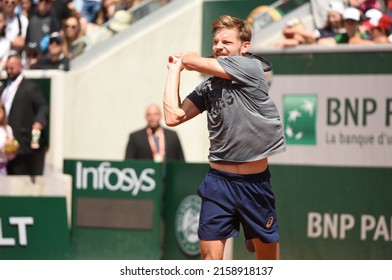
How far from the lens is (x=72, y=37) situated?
1438cm

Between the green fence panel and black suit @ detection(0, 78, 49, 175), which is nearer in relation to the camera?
the green fence panel

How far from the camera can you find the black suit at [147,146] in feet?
41.1

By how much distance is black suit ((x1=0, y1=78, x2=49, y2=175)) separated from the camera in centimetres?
1259

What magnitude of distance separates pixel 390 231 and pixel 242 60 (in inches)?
154

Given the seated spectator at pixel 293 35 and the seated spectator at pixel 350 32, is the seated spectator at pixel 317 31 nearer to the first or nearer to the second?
the seated spectator at pixel 293 35

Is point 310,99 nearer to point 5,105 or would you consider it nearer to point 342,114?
point 342,114

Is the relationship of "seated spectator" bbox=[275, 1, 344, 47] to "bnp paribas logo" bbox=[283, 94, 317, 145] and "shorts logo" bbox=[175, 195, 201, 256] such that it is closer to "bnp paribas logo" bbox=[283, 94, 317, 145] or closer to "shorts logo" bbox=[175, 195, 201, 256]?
"bnp paribas logo" bbox=[283, 94, 317, 145]

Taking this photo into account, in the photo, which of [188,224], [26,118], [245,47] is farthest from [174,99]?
[26,118]

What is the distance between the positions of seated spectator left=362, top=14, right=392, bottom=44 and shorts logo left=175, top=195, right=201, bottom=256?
2.45 meters

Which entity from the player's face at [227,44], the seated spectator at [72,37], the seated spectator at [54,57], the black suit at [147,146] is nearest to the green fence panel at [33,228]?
the black suit at [147,146]

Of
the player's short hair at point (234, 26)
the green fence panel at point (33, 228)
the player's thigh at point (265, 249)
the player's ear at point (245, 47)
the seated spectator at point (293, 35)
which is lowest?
the green fence panel at point (33, 228)

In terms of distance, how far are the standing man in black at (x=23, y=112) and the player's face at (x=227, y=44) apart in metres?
5.73

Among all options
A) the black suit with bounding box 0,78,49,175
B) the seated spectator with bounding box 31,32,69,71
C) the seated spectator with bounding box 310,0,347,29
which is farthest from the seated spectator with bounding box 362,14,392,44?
the seated spectator with bounding box 31,32,69,71

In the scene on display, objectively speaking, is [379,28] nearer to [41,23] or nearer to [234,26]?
[234,26]
